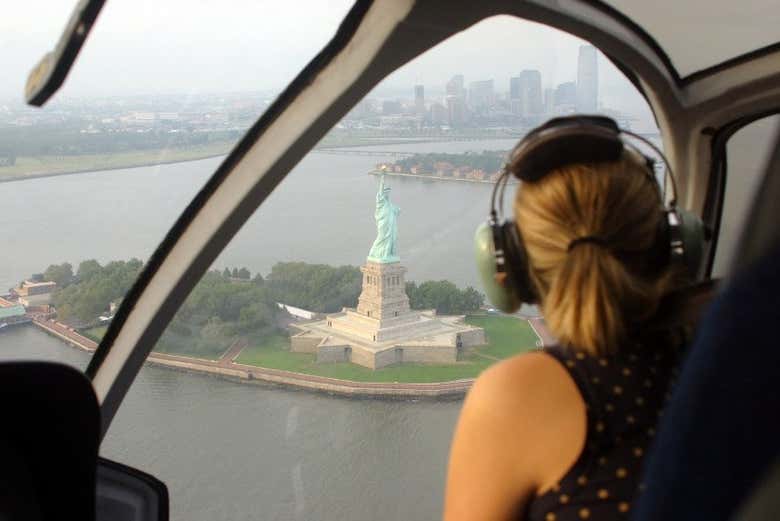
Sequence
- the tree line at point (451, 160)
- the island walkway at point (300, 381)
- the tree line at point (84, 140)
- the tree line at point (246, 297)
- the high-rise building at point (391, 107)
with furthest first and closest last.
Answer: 1. the tree line at point (451, 160)
2. the island walkway at point (300, 381)
3. the high-rise building at point (391, 107)
4. the tree line at point (246, 297)
5. the tree line at point (84, 140)

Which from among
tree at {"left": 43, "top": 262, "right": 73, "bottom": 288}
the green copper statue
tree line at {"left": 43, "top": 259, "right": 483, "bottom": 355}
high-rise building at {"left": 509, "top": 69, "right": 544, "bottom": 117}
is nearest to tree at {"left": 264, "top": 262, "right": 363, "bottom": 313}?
tree line at {"left": 43, "top": 259, "right": 483, "bottom": 355}

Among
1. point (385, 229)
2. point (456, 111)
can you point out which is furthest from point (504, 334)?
point (456, 111)

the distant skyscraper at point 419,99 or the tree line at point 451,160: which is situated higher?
the distant skyscraper at point 419,99

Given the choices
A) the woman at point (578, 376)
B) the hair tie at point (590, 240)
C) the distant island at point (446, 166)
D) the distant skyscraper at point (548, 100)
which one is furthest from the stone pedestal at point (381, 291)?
the hair tie at point (590, 240)

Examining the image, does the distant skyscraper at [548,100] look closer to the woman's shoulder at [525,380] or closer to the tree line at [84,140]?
the tree line at [84,140]

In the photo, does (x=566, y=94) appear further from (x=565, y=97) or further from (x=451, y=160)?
(x=451, y=160)

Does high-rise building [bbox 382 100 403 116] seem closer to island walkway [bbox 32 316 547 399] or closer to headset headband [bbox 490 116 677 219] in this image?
island walkway [bbox 32 316 547 399]
